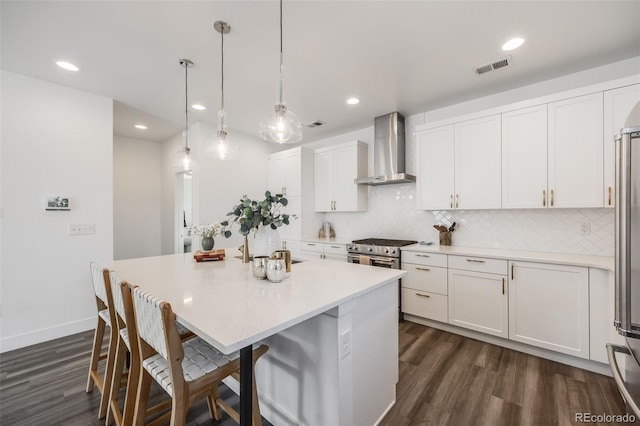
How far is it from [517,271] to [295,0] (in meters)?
2.90

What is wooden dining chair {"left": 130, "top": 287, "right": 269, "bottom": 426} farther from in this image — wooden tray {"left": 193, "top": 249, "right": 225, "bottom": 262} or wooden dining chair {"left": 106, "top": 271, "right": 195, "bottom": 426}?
wooden tray {"left": 193, "top": 249, "right": 225, "bottom": 262}

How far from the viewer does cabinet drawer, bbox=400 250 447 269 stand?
2.93 m

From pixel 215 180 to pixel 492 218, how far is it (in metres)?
3.93

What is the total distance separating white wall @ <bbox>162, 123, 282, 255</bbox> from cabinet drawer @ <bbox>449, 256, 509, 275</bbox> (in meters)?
3.36


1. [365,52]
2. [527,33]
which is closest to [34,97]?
[365,52]

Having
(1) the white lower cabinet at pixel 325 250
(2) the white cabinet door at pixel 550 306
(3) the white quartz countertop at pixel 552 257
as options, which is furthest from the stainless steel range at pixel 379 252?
(2) the white cabinet door at pixel 550 306

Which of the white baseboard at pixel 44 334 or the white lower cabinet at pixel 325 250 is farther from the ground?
the white lower cabinet at pixel 325 250

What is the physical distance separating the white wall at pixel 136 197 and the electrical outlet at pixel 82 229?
2098mm

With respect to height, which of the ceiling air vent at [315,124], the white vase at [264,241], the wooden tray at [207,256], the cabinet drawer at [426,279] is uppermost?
the ceiling air vent at [315,124]

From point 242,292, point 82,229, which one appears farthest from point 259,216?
point 82,229

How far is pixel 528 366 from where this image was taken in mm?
2301

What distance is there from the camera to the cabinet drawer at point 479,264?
2.58m

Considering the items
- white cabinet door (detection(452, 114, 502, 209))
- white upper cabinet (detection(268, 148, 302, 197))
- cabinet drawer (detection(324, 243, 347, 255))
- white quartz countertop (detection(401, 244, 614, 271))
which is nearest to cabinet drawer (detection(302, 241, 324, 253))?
cabinet drawer (detection(324, 243, 347, 255))

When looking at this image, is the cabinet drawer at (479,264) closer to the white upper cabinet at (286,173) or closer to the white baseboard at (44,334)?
the white upper cabinet at (286,173)
